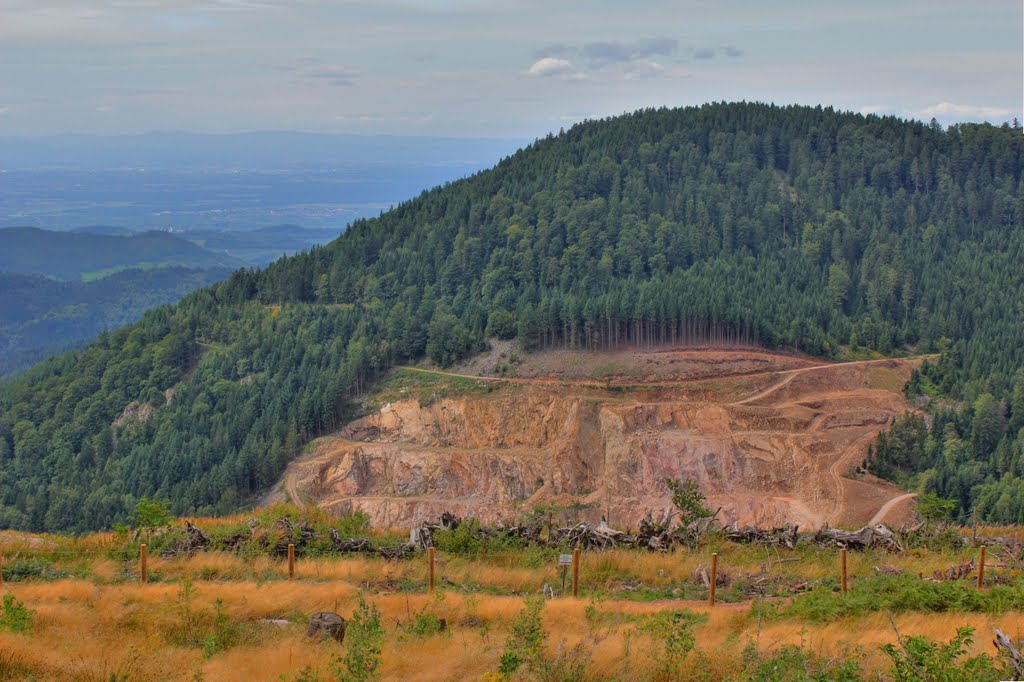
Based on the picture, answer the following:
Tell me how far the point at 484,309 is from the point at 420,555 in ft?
216

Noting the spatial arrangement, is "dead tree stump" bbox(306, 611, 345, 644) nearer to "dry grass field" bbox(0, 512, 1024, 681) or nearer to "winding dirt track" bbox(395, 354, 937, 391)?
"dry grass field" bbox(0, 512, 1024, 681)

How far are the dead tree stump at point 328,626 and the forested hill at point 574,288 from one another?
54.4 m

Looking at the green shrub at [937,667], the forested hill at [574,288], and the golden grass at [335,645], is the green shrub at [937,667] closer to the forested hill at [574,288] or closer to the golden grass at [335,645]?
the golden grass at [335,645]

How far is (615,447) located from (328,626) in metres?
53.2

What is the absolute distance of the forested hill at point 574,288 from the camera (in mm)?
77875

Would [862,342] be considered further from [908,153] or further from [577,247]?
[908,153]

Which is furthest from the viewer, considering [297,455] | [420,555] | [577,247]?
[577,247]

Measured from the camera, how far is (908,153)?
11962 cm

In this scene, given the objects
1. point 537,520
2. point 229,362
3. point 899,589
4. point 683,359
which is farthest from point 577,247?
point 899,589

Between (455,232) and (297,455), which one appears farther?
(455,232)

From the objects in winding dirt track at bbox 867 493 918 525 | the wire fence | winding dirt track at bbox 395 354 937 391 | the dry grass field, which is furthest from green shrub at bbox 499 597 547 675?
winding dirt track at bbox 395 354 937 391

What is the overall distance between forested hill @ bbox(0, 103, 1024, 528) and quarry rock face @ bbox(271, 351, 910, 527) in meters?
6.24

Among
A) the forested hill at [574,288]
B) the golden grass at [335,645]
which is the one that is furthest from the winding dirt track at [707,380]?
the golden grass at [335,645]

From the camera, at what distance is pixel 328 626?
16500mm
